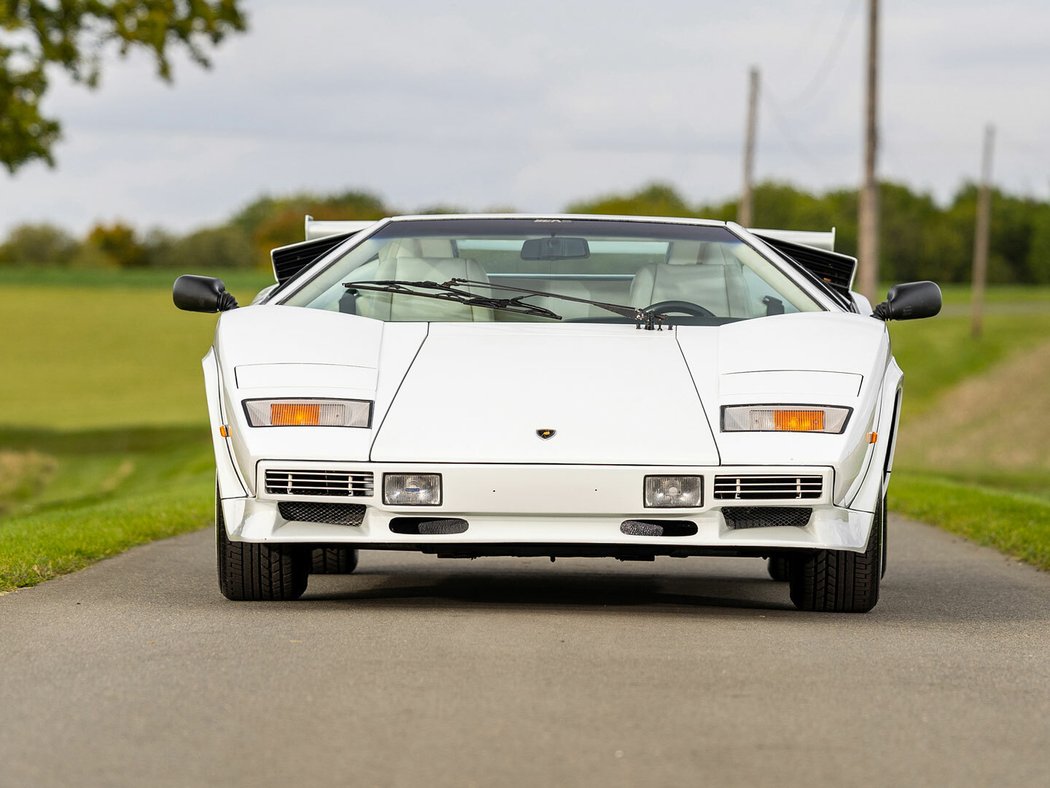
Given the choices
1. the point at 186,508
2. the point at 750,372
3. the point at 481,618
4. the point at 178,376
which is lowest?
the point at 178,376

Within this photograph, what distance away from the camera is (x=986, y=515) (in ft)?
43.6

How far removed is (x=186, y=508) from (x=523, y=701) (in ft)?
28.2

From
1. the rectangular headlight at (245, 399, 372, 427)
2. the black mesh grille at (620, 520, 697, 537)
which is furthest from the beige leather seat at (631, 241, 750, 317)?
the rectangular headlight at (245, 399, 372, 427)

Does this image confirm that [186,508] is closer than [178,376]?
Yes

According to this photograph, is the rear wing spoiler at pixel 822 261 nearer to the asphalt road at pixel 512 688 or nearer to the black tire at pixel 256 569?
the asphalt road at pixel 512 688

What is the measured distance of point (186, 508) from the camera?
13.3m

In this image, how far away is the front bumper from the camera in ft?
21.5

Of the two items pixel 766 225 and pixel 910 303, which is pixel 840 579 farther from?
pixel 766 225

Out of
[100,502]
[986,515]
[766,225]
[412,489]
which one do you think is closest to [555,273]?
[412,489]

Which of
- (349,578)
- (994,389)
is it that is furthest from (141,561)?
(994,389)

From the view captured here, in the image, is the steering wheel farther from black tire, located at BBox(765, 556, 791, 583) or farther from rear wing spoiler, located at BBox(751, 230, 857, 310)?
black tire, located at BBox(765, 556, 791, 583)

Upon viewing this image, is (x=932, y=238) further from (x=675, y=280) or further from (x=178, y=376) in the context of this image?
(x=675, y=280)

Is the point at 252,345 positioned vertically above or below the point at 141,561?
above

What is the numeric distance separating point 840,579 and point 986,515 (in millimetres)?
6458
